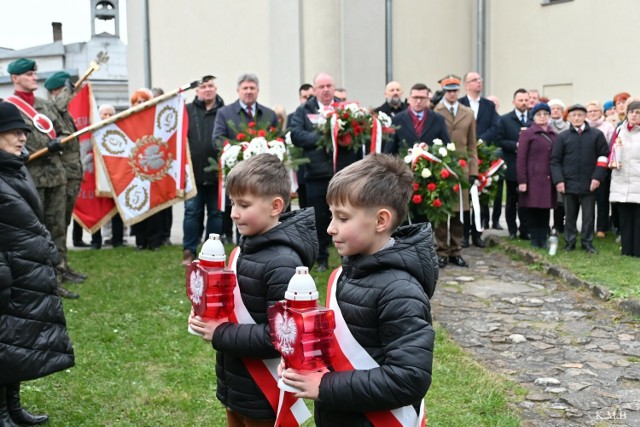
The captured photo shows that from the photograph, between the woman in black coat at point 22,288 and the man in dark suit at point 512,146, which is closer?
the woman in black coat at point 22,288

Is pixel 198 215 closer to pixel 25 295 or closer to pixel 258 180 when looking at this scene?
pixel 25 295

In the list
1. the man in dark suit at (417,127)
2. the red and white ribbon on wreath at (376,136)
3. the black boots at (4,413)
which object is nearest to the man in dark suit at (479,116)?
the man in dark suit at (417,127)

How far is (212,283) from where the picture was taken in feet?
Result: 10.8

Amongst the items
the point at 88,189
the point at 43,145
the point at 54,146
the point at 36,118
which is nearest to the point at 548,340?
the point at 54,146

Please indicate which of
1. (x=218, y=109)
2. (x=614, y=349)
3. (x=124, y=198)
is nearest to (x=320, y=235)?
(x=218, y=109)

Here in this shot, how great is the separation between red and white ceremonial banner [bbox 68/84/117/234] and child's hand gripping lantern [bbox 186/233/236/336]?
773cm

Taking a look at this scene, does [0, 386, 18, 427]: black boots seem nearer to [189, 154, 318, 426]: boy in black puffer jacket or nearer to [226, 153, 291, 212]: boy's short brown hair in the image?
[189, 154, 318, 426]: boy in black puffer jacket

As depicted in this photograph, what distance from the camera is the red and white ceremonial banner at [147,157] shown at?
10.4 m

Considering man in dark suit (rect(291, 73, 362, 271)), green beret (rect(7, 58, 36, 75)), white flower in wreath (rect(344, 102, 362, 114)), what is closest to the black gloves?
green beret (rect(7, 58, 36, 75))

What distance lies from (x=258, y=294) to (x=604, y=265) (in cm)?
731

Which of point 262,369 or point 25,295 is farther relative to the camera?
point 25,295

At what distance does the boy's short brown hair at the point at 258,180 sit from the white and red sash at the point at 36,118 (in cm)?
542

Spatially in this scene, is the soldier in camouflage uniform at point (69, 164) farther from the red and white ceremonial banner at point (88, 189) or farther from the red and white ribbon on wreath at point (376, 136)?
the red and white ribbon on wreath at point (376, 136)

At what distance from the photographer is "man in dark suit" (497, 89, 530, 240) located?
12.2m
